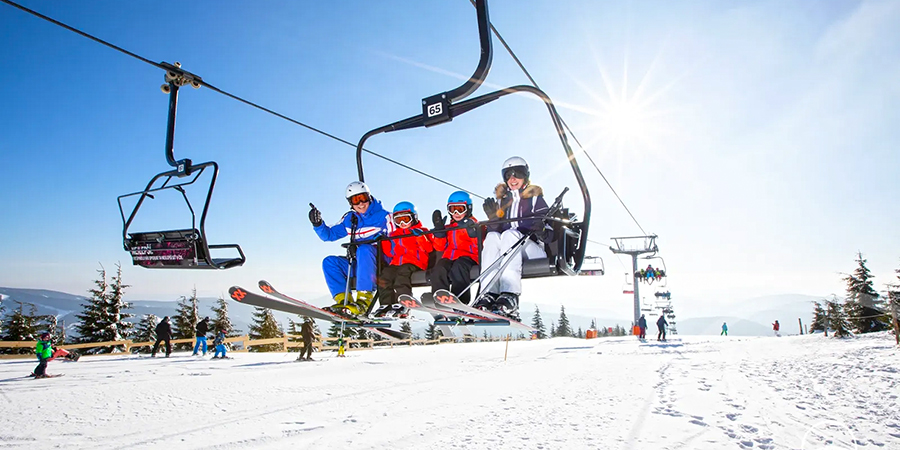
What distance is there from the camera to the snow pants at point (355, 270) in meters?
5.85

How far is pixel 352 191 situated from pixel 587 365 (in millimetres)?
11369

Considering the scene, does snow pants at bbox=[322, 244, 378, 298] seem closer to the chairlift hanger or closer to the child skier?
the chairlift hanger

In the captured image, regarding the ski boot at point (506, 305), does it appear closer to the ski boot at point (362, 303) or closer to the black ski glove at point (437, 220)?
the black ski glove at point (437, 220)

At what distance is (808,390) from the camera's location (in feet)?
30.3

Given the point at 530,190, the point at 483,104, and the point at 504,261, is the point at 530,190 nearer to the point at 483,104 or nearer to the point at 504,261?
the point at 504,261

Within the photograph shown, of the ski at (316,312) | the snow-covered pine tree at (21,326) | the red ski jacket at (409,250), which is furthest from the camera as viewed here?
the snow-covered pine tree at (21,326)

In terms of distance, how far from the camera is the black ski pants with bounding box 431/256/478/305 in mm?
5684

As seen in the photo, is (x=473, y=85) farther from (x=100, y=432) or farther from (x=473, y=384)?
(x=473, y=384)

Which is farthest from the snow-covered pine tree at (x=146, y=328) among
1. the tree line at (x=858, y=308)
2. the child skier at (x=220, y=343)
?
the tree line at (x=858, y=308)

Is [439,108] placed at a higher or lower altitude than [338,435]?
higher

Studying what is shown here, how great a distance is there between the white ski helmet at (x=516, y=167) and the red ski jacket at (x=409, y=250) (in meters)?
1.35

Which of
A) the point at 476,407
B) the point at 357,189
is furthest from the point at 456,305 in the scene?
the point at 476,407

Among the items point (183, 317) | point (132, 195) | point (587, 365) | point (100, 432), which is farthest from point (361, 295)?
point (183, 317)

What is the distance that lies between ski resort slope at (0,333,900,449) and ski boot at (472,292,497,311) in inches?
81.1
